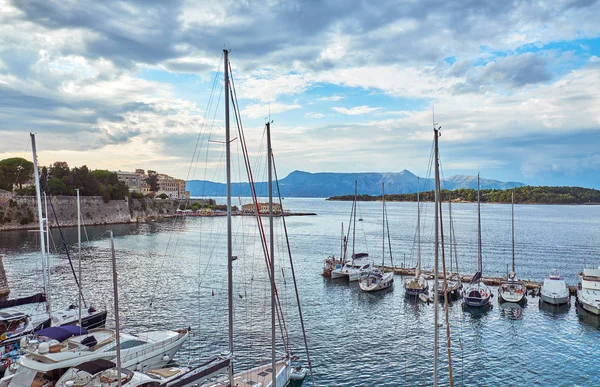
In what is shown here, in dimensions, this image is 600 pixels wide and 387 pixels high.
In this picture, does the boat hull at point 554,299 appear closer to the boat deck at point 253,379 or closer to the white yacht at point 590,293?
the white yacht at point 590,293

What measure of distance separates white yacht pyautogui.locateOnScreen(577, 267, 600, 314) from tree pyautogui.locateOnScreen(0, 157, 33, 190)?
111m

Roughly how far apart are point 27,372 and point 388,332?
73.3 ft

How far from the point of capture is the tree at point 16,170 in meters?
101

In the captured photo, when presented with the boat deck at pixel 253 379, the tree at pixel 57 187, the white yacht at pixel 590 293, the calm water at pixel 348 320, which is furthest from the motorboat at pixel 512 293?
the tree at pixel 57 187

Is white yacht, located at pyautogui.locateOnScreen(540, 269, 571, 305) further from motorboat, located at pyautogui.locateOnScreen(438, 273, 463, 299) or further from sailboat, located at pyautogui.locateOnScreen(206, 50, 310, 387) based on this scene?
sailboat, located at pyautogui.locateOnScreen(206, 50, 310, 387)

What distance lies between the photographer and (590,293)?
3425cm

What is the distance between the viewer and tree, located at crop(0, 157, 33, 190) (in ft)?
330

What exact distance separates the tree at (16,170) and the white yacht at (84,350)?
9497cm

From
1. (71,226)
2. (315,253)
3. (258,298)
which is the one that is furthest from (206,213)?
(258,298)

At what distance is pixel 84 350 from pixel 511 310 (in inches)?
1298

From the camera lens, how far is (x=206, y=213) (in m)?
166

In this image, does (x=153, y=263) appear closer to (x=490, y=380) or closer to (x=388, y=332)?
(x=388, y=332)

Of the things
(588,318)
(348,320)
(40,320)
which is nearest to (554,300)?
(588,318)

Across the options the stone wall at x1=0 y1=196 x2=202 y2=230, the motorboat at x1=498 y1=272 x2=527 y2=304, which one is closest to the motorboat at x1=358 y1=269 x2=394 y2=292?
the motorboat at x1=498 y1=272 x2=527 y2=304
